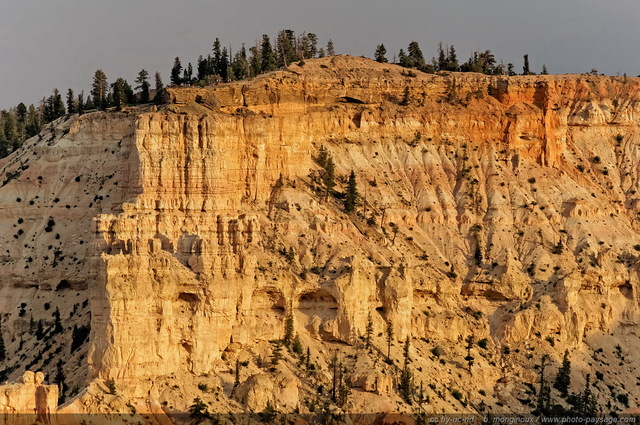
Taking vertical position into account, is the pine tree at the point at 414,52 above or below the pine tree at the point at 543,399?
above

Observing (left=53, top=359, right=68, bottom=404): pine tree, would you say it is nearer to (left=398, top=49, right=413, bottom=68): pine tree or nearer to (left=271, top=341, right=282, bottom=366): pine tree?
(left=271, top=341, right=282, bottom=366): pine tree

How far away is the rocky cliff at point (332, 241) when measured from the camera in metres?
92.8

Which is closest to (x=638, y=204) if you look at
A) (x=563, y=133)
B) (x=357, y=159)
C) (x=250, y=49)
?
(x=563, y=133)

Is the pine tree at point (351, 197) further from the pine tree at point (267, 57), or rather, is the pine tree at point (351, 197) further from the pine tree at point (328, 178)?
the pine tree at point (267, 57)

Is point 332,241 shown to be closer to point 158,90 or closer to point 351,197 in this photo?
point 351,197

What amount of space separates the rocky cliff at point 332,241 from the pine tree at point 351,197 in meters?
0.64

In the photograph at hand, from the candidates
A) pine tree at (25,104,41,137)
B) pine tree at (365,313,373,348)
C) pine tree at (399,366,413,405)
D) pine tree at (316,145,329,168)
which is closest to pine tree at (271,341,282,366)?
pine tree at (365,313,373,348)

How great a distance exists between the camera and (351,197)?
107 m

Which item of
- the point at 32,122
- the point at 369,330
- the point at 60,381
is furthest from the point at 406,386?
the point at 32,122

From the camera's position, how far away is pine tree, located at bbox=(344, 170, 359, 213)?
107 meters

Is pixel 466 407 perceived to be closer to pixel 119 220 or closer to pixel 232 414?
pixel 232 414

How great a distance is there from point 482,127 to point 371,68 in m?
9.81

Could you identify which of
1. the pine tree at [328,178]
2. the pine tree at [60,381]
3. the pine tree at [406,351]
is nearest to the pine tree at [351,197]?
the pine tree at [328,178]

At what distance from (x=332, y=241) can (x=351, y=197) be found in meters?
5.18
